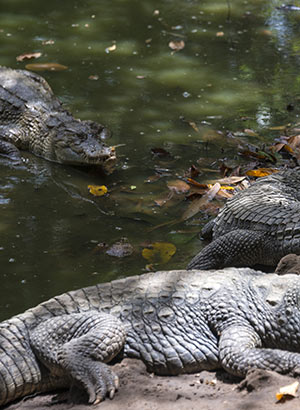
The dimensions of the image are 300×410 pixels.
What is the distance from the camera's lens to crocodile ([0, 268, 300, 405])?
3.59 metres

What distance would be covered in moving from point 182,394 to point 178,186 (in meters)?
3.11

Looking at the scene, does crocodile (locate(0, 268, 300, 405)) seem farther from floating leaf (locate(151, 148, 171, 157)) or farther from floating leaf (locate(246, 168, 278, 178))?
floating leaf (locate(151, 148, 171, 157))

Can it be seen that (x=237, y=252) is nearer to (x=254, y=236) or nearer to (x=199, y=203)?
(x=254, y=236)

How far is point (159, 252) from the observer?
5.37m

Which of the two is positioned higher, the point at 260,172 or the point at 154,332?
the point at 154,332

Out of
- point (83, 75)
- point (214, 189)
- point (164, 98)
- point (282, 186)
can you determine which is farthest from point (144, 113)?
point (282, 186)

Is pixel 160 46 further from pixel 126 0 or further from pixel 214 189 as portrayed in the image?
pixel 214 189

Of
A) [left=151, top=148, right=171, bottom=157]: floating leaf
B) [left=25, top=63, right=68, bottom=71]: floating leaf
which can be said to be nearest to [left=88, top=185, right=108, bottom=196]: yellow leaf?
[left=151, top=148, right=171, bottom=157]: floating leaf

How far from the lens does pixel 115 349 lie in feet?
12.2

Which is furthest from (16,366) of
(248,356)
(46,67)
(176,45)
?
(176,45)

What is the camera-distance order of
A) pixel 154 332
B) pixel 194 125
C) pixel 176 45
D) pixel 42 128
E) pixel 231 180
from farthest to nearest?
pixel 176 45
pixel 42 128
pixel 194 125
pixel 231 180
pixel 154 332

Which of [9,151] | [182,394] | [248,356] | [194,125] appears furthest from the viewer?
[194,125]

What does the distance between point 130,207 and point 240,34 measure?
191 inches

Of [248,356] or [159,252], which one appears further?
[159,252]
